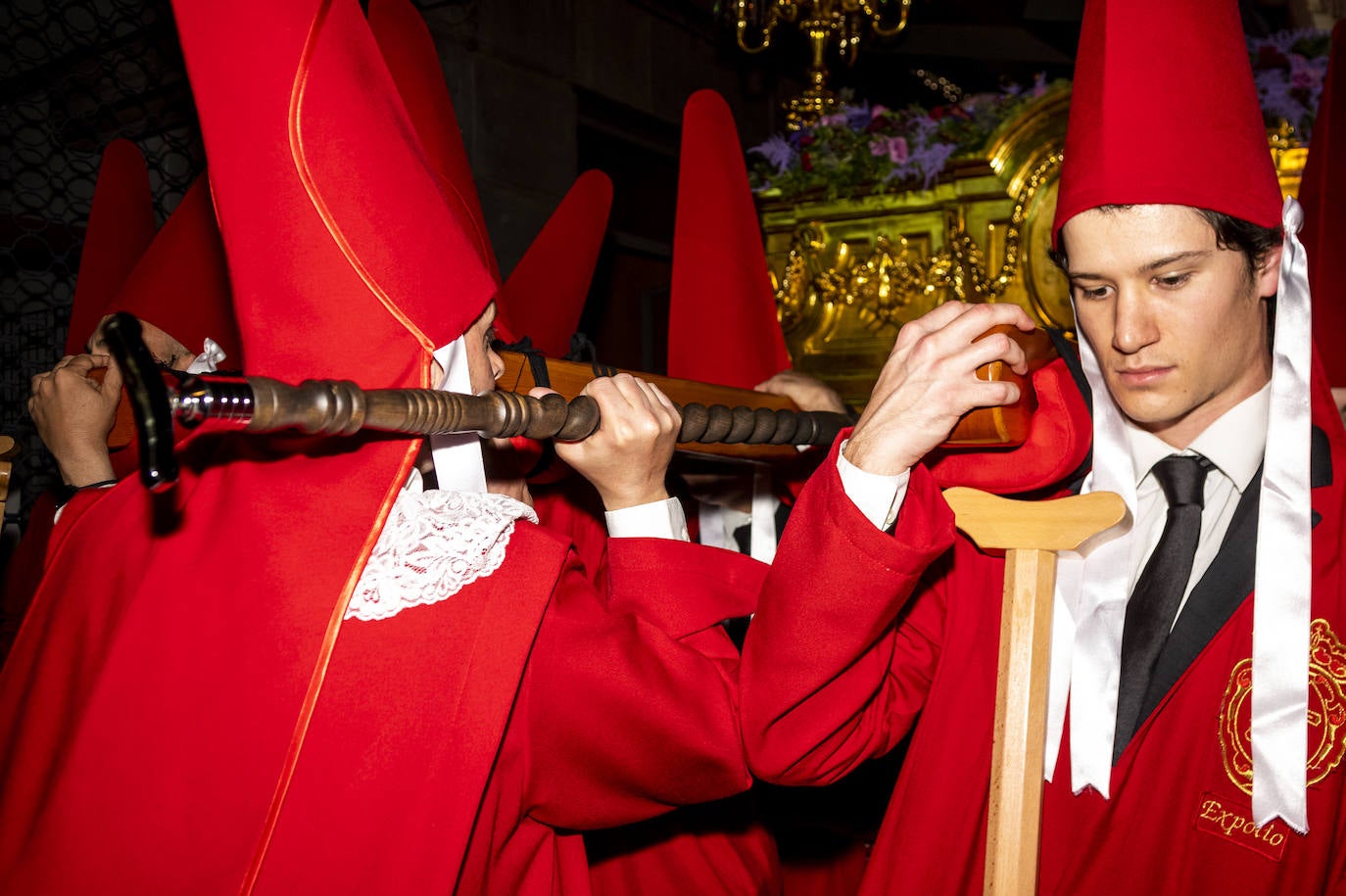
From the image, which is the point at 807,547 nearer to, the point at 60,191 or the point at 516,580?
the point at 516,580

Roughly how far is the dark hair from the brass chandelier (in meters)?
4.45

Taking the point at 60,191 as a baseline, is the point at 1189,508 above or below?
below

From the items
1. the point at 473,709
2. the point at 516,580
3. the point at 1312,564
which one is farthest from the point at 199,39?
the point at 1312,564

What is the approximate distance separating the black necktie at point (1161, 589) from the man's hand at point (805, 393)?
0.86 m

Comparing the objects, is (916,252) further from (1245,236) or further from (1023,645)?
(1023,645)

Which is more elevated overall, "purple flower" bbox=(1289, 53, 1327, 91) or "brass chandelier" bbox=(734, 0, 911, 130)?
"brass chandelier" bbox=(734, 0, 911, 130)

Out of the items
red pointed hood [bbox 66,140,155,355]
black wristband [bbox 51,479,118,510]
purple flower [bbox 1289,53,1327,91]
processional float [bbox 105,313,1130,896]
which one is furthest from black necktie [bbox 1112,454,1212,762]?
purple flower [bbox 1289,53,1327,91]

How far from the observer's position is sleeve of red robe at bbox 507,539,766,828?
4.29ft

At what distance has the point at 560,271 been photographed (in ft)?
9.67

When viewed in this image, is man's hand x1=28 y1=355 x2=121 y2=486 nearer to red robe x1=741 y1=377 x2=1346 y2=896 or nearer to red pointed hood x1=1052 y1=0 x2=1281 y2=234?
red robe x1=741 y1=377 x2=1346 y2=896

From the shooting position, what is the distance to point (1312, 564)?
4.50 ft

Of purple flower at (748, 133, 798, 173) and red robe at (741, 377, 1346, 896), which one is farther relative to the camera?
purple flower at (748, 133, 798, 173)

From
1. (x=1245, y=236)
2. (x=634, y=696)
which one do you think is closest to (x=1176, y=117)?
(x=1245, y=236)

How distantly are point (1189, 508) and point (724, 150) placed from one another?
166cm
